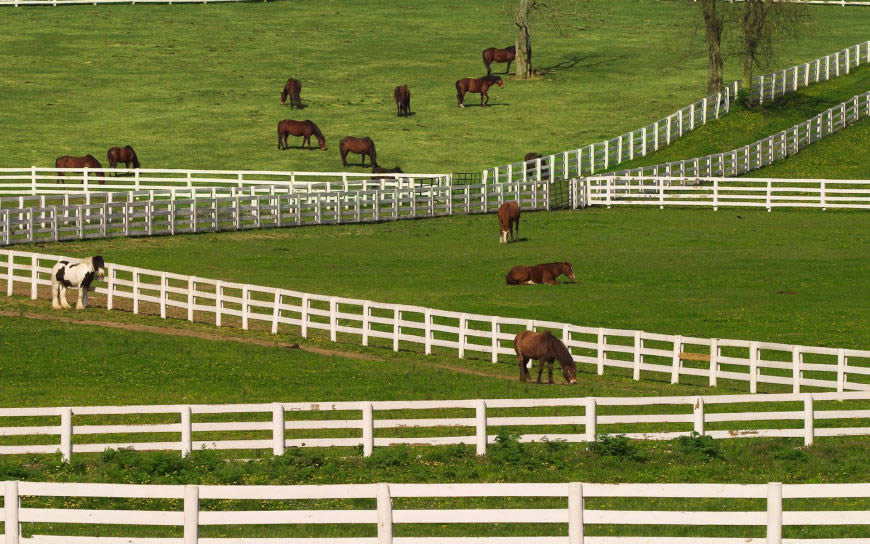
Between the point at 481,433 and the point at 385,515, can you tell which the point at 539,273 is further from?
the point at 385,515

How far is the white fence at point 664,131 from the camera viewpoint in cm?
6288

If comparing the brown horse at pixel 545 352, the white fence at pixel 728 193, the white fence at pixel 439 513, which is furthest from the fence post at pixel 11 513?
the white fence at pixel 728 193

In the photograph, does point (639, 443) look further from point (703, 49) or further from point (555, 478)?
point (703, 49)

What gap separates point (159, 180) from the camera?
59094 millimetres

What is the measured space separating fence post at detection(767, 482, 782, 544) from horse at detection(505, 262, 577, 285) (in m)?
26.9

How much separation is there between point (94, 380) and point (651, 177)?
32.1 metres

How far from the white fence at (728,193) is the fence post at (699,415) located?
34292mm

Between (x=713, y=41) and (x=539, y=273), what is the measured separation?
118 ft

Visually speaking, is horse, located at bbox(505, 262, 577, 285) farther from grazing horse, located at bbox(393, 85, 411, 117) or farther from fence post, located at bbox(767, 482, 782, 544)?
grazing horse, located at bbox(393, 85, 411, 117)

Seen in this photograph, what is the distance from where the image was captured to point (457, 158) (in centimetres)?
6794

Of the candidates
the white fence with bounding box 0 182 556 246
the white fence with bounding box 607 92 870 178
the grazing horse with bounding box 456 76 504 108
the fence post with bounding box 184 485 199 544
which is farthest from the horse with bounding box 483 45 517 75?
the fence post with bounding box 184 485 199 544

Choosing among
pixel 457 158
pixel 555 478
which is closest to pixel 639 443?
pixel 555 478

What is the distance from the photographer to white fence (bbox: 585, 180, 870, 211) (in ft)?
182

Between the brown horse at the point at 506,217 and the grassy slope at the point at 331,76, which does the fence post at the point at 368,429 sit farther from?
the grassy slope at the point at 331,76
